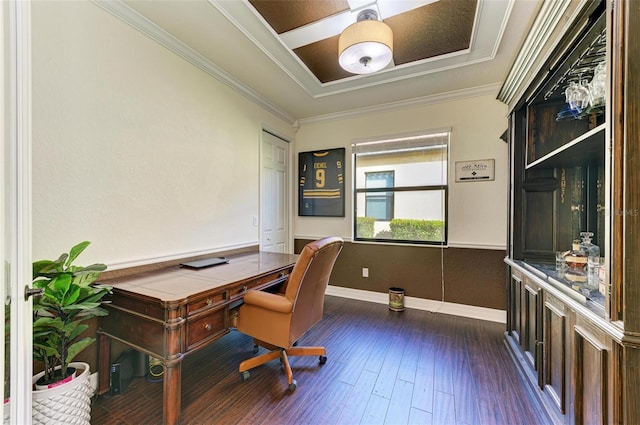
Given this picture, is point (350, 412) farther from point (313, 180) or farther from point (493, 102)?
point (493, 102)

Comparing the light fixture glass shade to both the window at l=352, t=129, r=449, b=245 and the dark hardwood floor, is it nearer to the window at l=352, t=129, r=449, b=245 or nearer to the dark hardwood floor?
the window at l=352, t=129, r=449, b=245

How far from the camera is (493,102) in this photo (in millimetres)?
2926

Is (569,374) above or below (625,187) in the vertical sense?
below

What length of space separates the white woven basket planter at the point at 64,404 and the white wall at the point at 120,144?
0.74m

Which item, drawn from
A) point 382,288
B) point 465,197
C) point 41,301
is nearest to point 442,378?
point 382,288

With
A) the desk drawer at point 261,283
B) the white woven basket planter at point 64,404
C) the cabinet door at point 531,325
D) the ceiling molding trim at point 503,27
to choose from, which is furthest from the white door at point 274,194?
the cabinet door at point 531,325

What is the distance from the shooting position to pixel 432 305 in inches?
125

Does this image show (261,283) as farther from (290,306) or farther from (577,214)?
(577,214)

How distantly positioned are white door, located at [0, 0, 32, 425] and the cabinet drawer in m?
0.60

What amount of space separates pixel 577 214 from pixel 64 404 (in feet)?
11.2

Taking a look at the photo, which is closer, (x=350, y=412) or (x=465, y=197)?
(x=350, y=412)

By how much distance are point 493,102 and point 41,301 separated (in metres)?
4.17

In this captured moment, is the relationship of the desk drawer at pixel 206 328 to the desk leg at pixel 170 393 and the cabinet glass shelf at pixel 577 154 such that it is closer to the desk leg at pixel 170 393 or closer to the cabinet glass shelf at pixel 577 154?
the desk leg at pixel 170 393

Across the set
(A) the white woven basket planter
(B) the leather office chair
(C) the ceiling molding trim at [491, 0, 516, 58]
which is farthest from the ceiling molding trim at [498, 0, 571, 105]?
(A) the white woven basket planter
